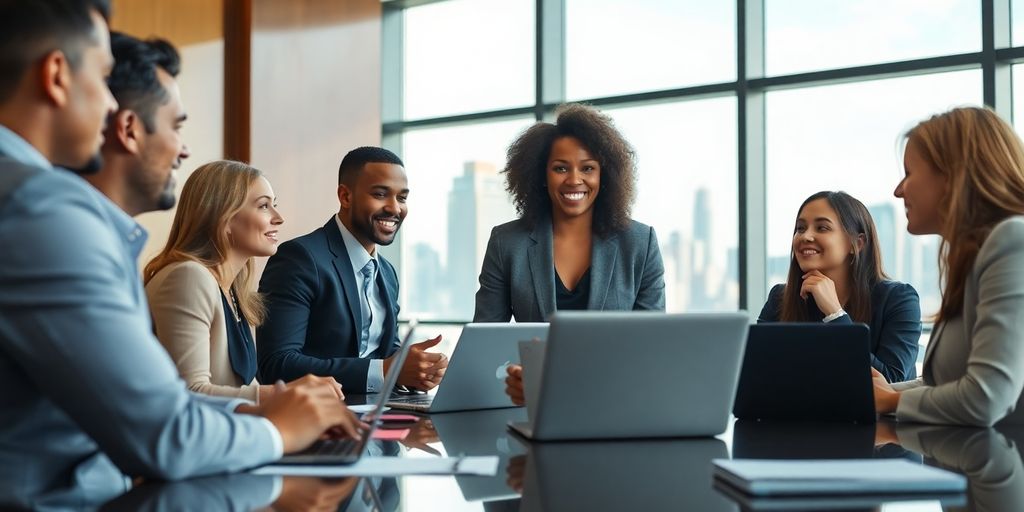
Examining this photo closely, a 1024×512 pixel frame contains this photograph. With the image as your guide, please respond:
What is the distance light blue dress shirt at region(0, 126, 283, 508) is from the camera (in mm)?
1079

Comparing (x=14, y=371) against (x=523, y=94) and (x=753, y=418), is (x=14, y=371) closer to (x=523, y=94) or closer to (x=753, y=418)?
→ (x=753, y=418)

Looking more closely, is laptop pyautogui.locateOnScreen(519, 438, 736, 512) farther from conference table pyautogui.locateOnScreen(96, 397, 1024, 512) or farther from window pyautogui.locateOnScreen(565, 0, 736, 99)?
window pyautogui.locateOnScreen(565, 0, 736, 99)

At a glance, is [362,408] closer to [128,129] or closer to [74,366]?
[128,129]

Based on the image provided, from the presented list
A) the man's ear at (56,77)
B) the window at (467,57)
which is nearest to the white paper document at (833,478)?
the man's ear at (56,77)

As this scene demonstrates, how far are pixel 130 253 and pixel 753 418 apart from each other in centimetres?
132

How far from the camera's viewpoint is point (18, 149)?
1190 mm

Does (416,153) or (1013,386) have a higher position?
(416,153)

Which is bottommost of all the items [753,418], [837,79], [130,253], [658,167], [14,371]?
[753,418]

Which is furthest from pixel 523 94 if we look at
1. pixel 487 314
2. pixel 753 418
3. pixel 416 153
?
pixel 753 418

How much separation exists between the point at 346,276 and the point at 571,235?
81 cm

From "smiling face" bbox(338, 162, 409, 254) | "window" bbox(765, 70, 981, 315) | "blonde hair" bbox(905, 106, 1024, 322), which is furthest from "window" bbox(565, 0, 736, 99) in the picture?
"blonde hair" bbox(905, 106, 1024, 322)

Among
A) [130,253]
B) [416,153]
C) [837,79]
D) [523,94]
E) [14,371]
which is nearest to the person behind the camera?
[14,371]

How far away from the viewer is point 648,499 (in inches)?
46.8

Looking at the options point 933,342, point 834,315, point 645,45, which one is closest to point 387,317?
point 834,315
